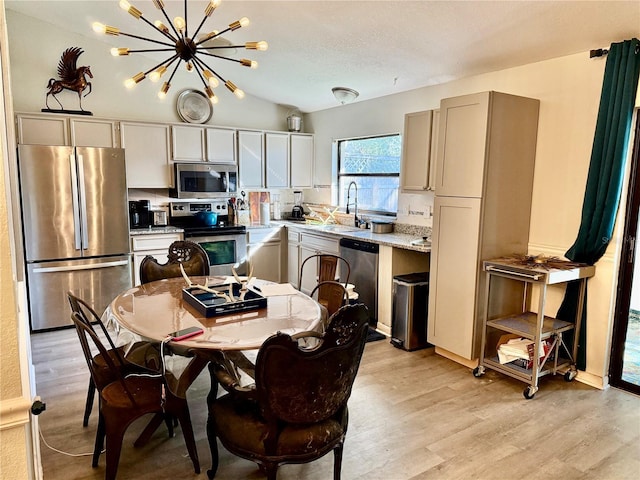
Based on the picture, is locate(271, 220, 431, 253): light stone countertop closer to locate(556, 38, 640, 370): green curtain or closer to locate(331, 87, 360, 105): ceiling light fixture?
locate(556, 38, 640, 370): green curtain

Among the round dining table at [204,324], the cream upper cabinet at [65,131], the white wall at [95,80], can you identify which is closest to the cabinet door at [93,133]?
the cream upper cabinet at [65,131]

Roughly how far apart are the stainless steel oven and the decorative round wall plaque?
1.06 metres

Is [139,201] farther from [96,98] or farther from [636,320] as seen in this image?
[636,320]

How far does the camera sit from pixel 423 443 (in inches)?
97.1

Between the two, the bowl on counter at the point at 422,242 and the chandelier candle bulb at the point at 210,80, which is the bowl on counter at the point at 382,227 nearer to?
the bowl on counter at the point at 422,242

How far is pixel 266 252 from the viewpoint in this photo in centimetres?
567

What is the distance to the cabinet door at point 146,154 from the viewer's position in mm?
4746

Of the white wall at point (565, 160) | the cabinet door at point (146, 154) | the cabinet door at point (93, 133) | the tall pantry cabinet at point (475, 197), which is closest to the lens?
the white wall at point (565, 160)

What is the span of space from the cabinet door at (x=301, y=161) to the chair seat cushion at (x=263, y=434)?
440 cm

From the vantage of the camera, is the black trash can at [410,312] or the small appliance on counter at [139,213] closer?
the black trash can at [410,312]

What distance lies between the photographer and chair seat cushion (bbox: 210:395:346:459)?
1778 mm

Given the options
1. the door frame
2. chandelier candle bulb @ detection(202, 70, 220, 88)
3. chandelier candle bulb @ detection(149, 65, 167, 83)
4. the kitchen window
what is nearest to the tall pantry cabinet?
the door frame

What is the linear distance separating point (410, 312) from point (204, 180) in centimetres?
299

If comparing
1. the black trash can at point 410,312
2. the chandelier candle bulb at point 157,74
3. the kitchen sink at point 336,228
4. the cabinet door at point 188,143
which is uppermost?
the chandelier candle bulb at point 157,74
